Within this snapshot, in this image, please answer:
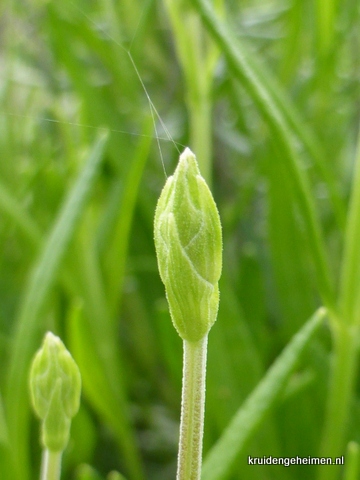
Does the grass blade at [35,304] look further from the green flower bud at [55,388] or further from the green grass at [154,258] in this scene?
the green flower bud at [55,388]

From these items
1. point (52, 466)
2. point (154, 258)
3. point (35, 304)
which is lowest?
point (52, 466)

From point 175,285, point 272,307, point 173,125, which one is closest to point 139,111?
point 173,125

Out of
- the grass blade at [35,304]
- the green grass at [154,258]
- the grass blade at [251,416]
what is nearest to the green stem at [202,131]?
the green grass at [154,258]

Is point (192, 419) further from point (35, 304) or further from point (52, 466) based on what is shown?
point (35, 304)

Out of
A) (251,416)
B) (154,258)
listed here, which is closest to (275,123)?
(251,416)

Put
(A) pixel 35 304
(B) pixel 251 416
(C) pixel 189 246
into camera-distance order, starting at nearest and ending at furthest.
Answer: (C) pixel 189 246 < (B) pixel 251 416 < (A) pixel 35 304

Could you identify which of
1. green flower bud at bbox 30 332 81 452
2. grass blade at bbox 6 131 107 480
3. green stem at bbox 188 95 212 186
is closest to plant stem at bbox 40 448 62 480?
green flower bud at bbox 30 332 81 452

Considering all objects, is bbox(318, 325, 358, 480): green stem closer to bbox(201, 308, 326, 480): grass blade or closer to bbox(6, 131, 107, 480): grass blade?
bbox(201, 308, 326, 480): grass blade
